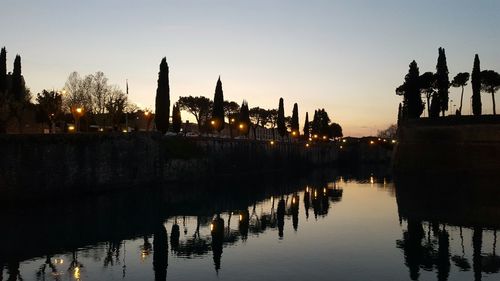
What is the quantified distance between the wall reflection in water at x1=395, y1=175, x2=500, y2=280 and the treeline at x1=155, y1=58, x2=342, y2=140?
28761 millimetres

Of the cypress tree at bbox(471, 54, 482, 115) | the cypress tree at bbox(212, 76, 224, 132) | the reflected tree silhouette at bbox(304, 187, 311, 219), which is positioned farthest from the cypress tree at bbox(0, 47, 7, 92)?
the cypress tree at bbox(471, 54, 482, 115)

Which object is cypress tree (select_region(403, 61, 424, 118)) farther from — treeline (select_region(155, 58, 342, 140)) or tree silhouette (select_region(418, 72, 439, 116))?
treeline (select_region(155, 58, 342, 140))

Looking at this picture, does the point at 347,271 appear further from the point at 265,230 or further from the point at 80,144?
the point at 80,144

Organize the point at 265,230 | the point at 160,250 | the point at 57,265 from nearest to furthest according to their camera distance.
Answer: the point at 57,265 < the point at 160,250 < the point at 265,230

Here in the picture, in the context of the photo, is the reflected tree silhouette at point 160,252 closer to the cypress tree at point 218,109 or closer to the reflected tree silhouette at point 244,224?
the reflected tree silhouette at point 244,224

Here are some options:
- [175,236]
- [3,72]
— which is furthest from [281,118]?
[175,236]

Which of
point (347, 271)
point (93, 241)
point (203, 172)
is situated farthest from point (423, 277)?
point (203, 172)

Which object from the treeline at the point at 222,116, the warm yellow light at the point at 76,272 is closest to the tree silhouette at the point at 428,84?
the treeline at the point at 222,116

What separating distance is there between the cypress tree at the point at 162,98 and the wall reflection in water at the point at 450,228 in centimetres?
2790

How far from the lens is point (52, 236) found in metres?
25.5

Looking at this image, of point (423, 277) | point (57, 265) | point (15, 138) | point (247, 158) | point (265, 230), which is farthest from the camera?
point (247, 158)

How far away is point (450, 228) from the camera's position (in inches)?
1101

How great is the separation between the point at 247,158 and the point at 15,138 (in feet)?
134

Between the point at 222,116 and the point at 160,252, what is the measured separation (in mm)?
46675
